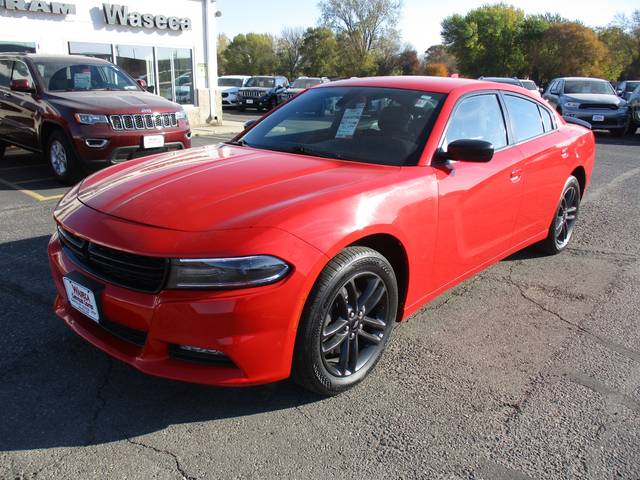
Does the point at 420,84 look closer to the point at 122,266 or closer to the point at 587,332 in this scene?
the point at 587,332

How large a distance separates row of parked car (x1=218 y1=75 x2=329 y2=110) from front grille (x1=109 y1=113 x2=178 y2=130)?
1551cm

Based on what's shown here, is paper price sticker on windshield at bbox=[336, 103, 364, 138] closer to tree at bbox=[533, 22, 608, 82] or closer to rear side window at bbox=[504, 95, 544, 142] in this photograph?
rear side window at bbox=[504, 95, 544, 142]

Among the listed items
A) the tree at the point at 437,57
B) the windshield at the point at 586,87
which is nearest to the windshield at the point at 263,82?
the windshield at the point at 586,87

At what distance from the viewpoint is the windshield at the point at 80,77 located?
7.85 meters

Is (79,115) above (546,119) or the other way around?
the other way around

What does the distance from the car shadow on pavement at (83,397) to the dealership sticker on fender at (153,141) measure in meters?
4.35

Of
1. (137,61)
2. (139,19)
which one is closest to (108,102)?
(139,19)

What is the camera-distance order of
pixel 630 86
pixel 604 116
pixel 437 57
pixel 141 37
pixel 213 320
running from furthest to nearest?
pixel 437 57
pixel 630 86
pixel 604 116
pixel 141 37
pixel 213 320

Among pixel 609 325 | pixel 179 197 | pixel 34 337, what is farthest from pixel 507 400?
pixel 34 337

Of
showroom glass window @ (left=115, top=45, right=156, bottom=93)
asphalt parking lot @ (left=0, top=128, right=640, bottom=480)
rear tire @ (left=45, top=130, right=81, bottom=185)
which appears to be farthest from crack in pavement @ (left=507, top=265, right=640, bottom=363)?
showroom glass window @ (left=115, top=45, right=156, bottom=93)

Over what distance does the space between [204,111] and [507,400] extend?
1423cm

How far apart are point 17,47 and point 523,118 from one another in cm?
1135

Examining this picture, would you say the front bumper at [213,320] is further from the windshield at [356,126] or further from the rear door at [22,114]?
the rear door at [22,114]

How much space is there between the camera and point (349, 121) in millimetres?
3605
